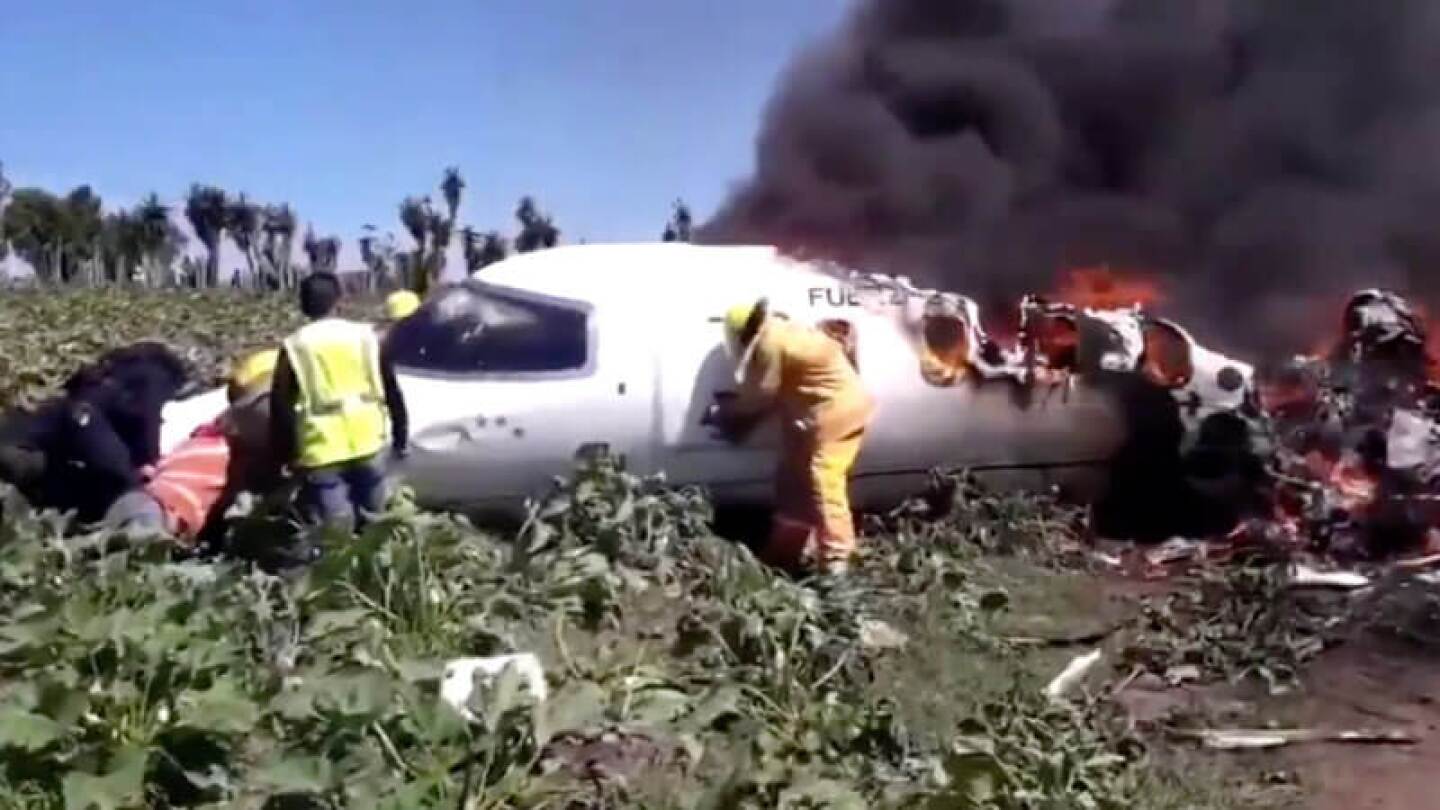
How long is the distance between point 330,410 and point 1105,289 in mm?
5386

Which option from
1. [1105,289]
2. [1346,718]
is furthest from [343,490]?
[1105,289]

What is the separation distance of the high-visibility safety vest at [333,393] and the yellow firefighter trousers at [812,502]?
6.96 ft

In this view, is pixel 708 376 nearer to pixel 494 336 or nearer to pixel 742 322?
pixel 742 322

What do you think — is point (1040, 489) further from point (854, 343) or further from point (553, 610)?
point (553, 610)

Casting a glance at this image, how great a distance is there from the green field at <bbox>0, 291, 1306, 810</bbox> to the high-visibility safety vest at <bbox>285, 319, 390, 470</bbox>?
462mm

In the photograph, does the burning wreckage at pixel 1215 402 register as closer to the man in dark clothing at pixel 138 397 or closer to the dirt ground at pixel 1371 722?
the dirt ground at pixel 1371 722

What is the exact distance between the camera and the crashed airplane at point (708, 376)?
9.75m

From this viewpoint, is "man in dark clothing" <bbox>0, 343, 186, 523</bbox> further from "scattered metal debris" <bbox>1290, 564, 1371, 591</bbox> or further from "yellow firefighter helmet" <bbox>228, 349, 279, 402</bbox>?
"scattered metal debris" <bbox>1290, 564, 1371, 591</bbox>

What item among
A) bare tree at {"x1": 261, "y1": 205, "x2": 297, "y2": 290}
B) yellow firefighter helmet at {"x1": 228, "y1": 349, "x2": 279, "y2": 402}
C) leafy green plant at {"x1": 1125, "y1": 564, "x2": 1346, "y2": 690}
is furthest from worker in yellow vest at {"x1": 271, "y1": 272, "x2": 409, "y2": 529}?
bare tree at {"x1": 261, "y1": 205, "x2": 297, "y2": 290}

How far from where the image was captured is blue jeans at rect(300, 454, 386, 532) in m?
8.62

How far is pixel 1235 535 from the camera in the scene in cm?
1014

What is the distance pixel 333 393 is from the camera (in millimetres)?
8742

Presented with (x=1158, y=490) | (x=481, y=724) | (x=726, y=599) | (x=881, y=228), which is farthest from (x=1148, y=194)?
(x=481, y=724)

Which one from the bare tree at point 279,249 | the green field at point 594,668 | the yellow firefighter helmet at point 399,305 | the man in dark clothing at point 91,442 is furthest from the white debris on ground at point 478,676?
the bare tree at point 279,249
